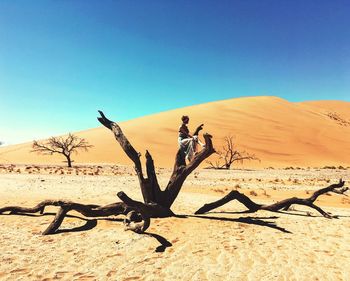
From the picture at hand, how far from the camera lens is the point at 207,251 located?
5.64m

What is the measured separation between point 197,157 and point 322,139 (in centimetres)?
5048

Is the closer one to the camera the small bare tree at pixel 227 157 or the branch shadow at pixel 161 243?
the branch shadow at pixel 161 243

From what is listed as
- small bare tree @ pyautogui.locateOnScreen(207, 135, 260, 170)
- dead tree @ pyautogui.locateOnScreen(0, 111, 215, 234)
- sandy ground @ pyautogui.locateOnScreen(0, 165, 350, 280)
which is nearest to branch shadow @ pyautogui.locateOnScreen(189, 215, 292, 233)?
sandy ground @ pyautogui.locateOnScreen(0, 165, 350, 280)

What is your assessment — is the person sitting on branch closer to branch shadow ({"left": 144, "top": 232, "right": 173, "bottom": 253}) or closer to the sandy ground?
the sandy ground

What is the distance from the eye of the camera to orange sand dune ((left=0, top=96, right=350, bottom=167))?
41.8 metres

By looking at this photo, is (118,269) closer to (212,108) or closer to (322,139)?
(322,139)

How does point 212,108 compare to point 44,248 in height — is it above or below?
above

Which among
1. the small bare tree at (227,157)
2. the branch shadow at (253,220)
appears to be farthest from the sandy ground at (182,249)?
the small bare tree at (227,157)

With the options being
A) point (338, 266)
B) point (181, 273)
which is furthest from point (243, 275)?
point (338, 266)

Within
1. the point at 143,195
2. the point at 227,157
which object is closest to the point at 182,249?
the point at 143,195

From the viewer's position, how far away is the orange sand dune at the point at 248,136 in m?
41.8

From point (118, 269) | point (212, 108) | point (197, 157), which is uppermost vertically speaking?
point (212, 108)

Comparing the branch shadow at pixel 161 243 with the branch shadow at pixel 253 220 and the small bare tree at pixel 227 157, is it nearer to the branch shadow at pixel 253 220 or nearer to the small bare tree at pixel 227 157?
the branch shadow at pixel 253 220

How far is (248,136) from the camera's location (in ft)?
164
